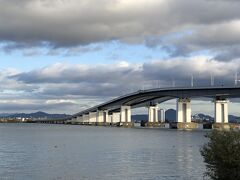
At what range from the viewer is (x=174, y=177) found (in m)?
50.7

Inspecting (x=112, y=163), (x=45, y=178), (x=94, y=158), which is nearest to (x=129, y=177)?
(x=45, y=178)

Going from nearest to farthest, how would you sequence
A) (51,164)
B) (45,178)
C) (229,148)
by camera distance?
(229,148)
(45,178)
(51,164)

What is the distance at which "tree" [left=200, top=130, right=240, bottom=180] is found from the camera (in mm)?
36719

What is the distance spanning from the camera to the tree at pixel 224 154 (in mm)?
36719

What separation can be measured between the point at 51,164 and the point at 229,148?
96.6ft

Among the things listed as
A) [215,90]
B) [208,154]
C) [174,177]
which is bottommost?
[174,177]

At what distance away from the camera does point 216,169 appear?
3828 centimetres

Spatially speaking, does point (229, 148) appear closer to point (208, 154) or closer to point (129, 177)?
point (208, 154)

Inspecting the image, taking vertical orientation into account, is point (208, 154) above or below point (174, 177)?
above

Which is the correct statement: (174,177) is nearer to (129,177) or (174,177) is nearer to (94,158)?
(129,177)

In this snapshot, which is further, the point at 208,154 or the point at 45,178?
Result: the point at 45,178

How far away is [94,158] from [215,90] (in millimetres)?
135117

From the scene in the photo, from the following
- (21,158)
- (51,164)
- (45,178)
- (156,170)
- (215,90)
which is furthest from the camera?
(215,90)

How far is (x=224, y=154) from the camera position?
37.0m
